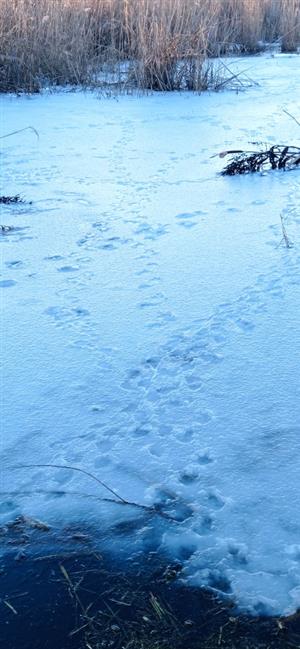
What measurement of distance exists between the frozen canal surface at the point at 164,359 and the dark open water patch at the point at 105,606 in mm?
51

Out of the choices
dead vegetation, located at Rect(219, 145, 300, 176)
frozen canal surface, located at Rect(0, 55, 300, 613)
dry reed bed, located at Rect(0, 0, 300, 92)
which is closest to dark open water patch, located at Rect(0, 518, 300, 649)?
frozen canal surface, located at Rect(0, 55, 300, 613)

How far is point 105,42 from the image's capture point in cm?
743

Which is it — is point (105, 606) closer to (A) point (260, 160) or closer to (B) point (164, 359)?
(B) point (164, 359)

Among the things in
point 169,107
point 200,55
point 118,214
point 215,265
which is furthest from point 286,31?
point 215,265

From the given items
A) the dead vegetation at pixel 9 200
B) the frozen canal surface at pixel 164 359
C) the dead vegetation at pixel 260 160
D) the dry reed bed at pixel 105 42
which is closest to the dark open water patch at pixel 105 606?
the frozen canal surface at pixel 164 359

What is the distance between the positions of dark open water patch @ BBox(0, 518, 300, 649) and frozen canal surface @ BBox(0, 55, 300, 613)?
0.17 ft

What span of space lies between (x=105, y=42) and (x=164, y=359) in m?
5.88

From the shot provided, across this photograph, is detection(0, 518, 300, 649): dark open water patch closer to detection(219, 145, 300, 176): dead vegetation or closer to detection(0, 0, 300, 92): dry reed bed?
detection(219, 145, 300, 176): dead vegetation

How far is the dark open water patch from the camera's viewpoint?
1.35m

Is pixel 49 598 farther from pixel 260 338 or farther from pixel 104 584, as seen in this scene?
pixel 260 338

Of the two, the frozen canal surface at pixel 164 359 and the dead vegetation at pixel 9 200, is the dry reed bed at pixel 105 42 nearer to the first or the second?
the frozen canal surface at pixel 164 359

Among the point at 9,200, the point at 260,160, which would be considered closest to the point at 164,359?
the point at 9,200

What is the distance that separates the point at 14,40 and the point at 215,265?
4.47 metres

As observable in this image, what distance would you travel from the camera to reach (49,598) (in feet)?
4.76
